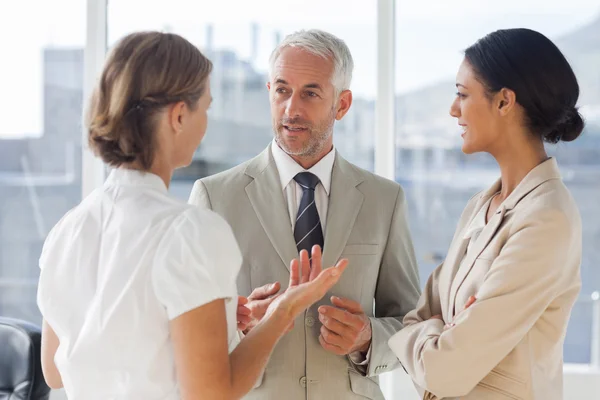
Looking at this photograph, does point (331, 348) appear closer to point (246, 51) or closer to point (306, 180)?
point (306, 180)

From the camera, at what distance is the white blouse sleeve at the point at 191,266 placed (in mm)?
1361

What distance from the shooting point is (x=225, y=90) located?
3811mm

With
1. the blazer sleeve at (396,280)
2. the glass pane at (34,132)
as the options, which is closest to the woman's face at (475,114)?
the blazer sleeve at (396,280)

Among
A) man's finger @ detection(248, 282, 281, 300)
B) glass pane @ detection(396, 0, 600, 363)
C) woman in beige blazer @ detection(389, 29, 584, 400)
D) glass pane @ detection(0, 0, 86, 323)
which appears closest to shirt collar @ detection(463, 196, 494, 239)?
woman in beige blazer @ detection(389, 29, 584, 400)

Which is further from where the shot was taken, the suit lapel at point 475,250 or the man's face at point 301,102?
the man's face at point 301,102

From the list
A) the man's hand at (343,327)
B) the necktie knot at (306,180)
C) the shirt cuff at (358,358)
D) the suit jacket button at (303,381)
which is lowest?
the suit jacket button at (303,381)

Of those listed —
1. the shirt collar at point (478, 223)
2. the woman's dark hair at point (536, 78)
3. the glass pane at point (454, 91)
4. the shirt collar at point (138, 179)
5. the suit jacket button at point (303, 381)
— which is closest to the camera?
the shirt collar at point (138, 179)

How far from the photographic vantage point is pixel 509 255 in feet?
5.70

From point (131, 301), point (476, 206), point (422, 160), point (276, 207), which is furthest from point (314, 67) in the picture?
point (422, 160)

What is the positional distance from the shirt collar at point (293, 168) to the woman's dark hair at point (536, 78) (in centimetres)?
57

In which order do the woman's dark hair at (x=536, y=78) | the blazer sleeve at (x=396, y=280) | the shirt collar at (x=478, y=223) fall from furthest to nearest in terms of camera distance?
the blazer sleeve at (x=396, y=280) → the shirt collar at (x=478, y=223) → the woman's dark hair at (x=536, y=78)

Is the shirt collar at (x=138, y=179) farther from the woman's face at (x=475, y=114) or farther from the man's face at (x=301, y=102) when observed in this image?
the woman's face at (x=475, y=114)

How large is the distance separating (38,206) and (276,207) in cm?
222

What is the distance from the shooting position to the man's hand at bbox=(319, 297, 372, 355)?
78.5 inches
